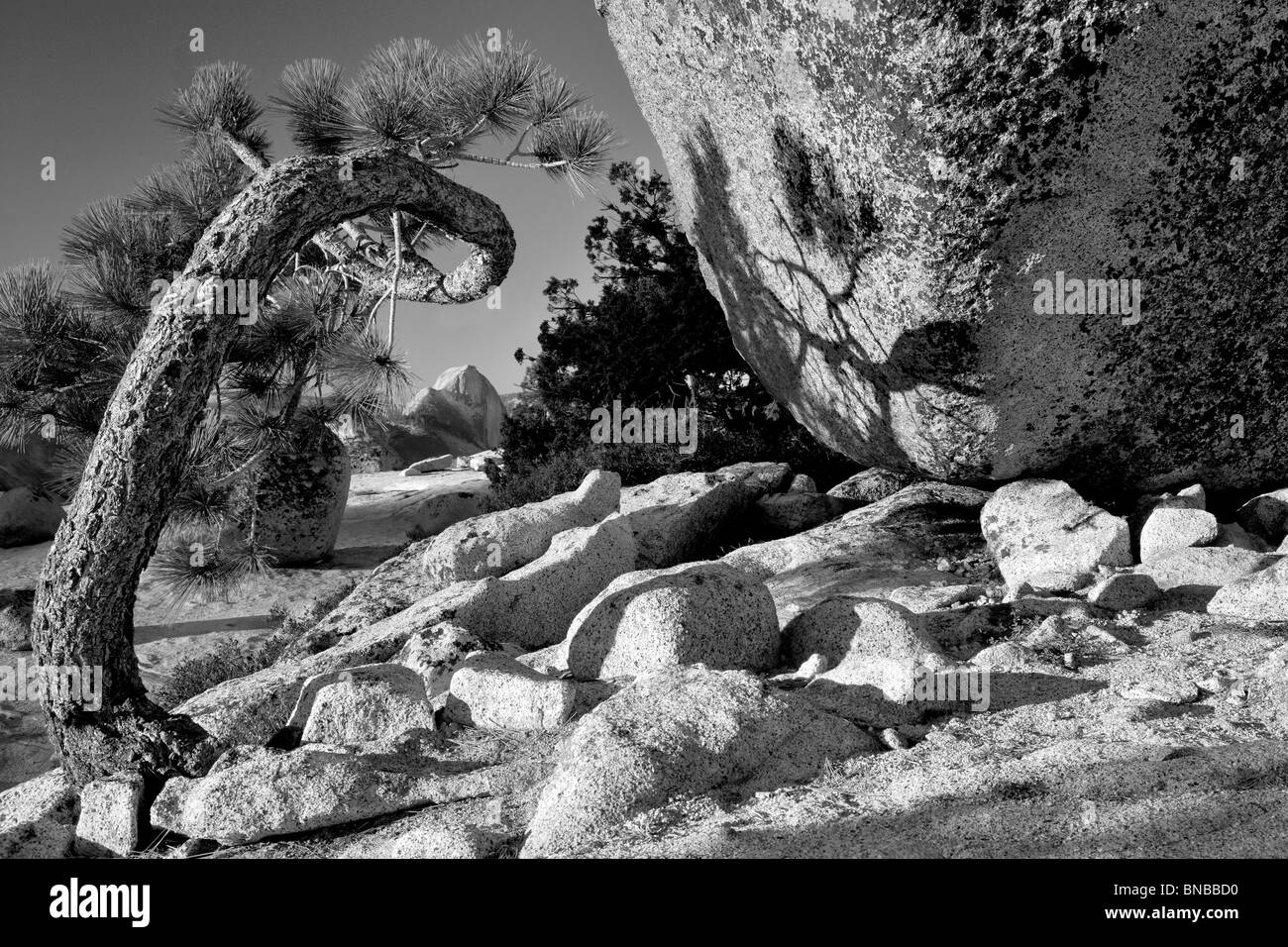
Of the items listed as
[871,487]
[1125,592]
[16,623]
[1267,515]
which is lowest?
[16,623]

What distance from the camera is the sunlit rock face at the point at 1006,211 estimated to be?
523 cm

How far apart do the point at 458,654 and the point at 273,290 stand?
14.0 ft

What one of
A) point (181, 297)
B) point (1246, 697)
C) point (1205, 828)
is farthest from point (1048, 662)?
point (181, 297)

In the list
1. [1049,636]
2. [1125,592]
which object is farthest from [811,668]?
[1125,592]

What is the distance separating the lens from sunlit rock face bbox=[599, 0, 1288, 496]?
17.2ft

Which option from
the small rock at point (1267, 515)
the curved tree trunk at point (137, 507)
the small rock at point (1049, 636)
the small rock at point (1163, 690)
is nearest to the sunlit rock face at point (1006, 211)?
the small rock at point (1267, 515)

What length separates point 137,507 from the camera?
4.89m

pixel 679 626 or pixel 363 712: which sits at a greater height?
pixel 679 626

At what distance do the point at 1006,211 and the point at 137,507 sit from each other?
4736mm

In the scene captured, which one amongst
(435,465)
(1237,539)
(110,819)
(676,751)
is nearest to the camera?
(676,751)

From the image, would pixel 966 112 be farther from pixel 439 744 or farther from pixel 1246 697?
pixel 439 744

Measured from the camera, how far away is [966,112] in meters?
5.26

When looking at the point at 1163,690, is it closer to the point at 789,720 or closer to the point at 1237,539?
the point at 789,720
